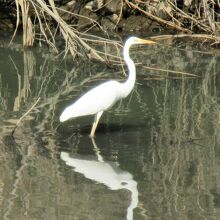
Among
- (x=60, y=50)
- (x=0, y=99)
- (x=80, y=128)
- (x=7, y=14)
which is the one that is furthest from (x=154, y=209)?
(x=7, y=14)

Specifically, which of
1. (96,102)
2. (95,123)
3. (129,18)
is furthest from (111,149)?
(129,18)

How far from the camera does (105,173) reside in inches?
293

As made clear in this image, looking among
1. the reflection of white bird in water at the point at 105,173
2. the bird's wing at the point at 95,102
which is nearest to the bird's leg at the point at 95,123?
the bird's wing at the point at 95,102

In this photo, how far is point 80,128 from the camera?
9.05 m

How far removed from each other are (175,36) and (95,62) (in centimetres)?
285

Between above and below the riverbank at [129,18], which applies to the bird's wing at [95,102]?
below

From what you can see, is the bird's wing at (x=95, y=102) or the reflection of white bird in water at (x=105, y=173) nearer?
the reflection of white bird in water at (x=105, y=173)

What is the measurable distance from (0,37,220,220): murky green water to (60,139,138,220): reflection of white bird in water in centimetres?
1

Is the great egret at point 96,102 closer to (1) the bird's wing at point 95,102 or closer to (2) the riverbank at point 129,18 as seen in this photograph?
(1) the bird's wing at point 95,102

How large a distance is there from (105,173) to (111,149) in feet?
2.81

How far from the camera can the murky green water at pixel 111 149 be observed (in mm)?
6500

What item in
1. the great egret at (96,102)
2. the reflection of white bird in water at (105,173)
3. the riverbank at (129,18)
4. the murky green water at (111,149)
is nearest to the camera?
the murky green water at (111,149)

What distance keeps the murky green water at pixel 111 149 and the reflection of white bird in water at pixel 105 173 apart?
11 millimetres

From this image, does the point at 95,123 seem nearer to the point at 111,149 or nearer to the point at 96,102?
the point at 96,102
